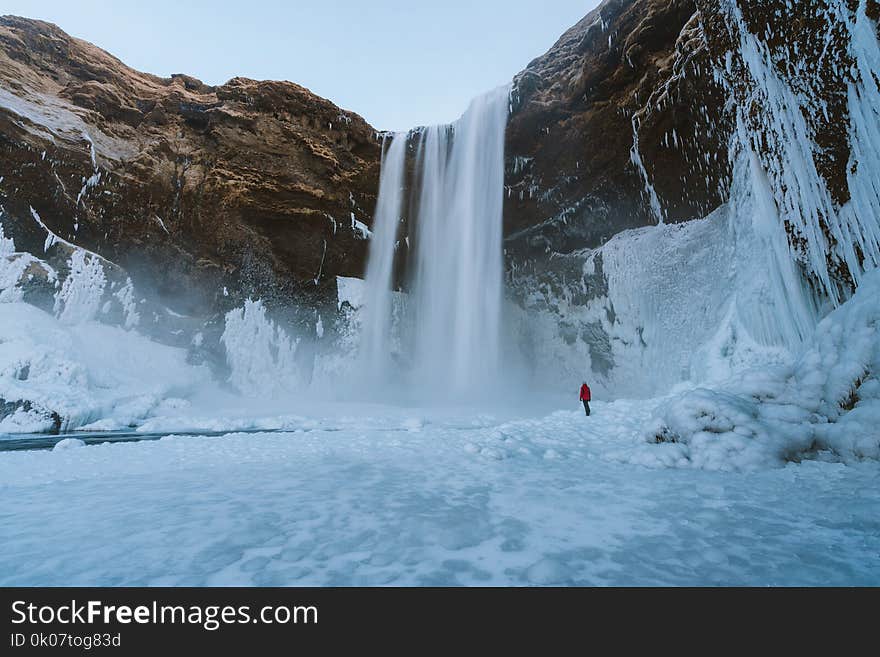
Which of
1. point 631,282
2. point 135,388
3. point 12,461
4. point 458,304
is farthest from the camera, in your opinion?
point 458,304

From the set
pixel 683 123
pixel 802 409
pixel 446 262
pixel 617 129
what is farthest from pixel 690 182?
pixel 802 409

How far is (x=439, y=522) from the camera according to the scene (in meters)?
2.93

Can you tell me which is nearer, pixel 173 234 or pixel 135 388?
pixel 135 388

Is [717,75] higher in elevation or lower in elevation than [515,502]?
higher

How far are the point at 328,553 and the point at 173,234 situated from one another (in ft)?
66.1

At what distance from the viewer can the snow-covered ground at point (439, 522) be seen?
81.7 inches

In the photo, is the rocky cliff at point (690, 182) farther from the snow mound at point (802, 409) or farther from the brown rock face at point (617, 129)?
the snow mound at point (802, 409)

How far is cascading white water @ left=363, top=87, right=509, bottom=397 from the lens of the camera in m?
18.3

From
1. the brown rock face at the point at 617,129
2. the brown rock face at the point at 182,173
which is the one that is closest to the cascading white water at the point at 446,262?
the brown rock face at the point at 182,173

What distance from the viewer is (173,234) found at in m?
18.1

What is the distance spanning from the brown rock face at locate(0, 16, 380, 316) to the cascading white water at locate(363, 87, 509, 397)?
1.43 metres

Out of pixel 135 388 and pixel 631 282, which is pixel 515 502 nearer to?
pixel 631 282
